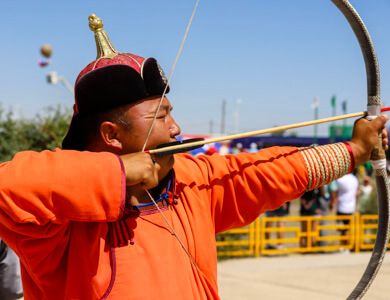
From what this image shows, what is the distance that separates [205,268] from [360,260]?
717 cm

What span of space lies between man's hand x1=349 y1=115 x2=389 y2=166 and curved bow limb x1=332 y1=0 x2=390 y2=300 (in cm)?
8

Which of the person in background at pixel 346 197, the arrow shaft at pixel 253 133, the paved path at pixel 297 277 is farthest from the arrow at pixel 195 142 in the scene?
the person in background at pixel 346 197

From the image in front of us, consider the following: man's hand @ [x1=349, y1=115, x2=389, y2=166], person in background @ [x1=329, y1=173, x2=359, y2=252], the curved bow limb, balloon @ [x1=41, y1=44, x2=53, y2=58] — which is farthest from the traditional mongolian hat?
balloon @ [x1=41, y1=44, x2=53, y2=58]

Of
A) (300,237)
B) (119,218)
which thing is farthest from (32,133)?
(119,218)

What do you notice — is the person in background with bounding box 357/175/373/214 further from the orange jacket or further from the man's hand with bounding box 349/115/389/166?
the orange jacket

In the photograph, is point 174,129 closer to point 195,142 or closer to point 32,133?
point 195,142

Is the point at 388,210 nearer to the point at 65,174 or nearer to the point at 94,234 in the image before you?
the point at 94,234

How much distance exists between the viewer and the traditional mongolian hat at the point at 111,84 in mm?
1893

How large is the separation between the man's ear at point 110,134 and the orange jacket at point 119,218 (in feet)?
0.72

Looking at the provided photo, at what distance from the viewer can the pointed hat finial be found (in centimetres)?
202

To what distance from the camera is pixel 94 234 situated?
71.2 inches

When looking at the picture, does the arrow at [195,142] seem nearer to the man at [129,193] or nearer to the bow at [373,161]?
the man at [129,193]

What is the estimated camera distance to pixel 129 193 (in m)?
1.93

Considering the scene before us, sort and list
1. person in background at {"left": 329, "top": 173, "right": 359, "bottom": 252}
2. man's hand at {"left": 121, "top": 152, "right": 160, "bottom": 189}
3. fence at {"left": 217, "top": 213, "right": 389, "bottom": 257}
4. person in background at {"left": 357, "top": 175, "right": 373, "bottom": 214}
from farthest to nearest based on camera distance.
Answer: person in background at {"left": 357, "top": 175, "right": 373, "bottom": 214}, person in background at {"left": 329, "top": 173, "right": 359, "bottom": 252}, fence at {"left": 217, "top": 213, "right": 389, "bottom": 257}, man's hand at {"left": 121, "top": 152, "right": 160, "bottom": 189}
